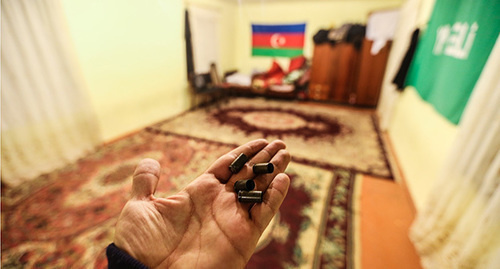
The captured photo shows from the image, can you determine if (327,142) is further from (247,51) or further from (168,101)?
(247,51)

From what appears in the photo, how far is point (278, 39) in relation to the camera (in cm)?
459

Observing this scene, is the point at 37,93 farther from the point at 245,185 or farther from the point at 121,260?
the point at 245,185

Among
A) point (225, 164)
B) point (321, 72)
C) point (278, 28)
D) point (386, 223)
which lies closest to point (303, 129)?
point (386, 223)

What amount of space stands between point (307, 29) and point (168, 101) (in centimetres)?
326

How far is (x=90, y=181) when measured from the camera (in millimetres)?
1723

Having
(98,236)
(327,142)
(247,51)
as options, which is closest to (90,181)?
(98,236)

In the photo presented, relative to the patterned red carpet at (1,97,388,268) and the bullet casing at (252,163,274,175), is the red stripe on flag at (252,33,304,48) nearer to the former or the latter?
the patterned red carpet at (1,97,388,268)

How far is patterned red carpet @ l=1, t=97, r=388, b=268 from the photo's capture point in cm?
112

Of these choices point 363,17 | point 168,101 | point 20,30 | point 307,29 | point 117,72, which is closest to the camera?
point 20,30

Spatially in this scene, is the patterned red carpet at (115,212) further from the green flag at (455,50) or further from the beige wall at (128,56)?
the green flag at (455,50)

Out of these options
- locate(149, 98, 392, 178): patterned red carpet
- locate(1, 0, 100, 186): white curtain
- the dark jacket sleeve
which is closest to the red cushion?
locate(149, 98, 392, 178): patterned red carpet

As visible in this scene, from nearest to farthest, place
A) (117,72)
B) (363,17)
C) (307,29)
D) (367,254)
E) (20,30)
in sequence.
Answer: (367,254)
(20,30)
(117,72)
(363,17)
(307,29)

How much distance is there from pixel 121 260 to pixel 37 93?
6.80 ft

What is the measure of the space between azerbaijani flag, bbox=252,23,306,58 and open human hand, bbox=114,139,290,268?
440 cm
